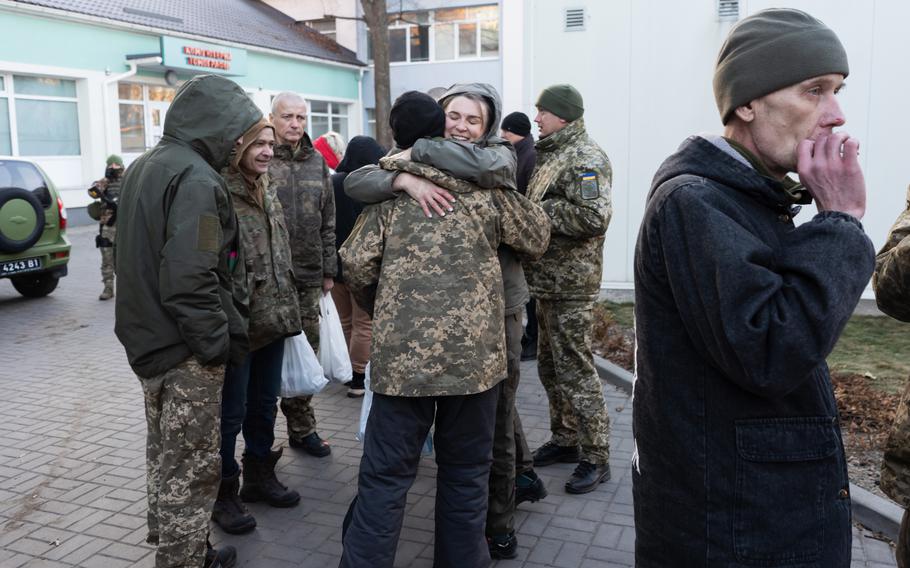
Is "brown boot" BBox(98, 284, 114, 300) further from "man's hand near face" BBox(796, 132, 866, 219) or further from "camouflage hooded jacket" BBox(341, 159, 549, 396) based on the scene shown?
"man's hand near face" BBox(796, 132, 866, 219)

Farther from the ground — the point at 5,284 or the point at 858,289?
the point at 858,289

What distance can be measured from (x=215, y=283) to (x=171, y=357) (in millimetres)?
337

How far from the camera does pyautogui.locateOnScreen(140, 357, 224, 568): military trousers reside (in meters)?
3.07

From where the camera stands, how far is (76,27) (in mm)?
20250

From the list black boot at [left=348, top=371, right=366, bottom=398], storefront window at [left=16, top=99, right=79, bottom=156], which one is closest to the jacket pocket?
black boot at [left=348, top=371, right=366, bottom=398]

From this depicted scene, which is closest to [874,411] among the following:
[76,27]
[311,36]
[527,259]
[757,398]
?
[527,259]

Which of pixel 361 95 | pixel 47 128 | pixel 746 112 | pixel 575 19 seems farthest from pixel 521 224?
pixel 361 95

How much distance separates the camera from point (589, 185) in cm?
423

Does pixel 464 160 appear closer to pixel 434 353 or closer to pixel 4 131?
pixel 434 353

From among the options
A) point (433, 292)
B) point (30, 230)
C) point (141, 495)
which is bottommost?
point (141, 495)

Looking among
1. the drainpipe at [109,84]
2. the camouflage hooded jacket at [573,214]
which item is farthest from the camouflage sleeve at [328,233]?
the drainpipe at [109,84]

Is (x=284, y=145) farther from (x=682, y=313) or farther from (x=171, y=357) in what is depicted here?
(x=682, y=313)

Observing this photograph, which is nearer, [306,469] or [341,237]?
[306,469]

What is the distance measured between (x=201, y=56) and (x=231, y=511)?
22.1m
